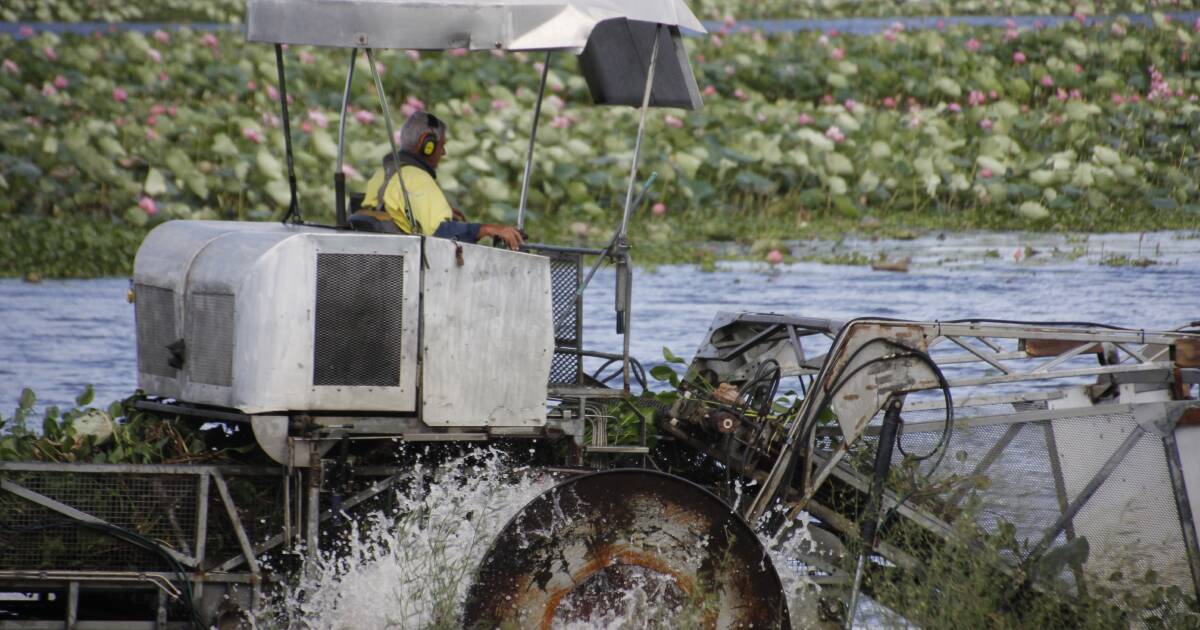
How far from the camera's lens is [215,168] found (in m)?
→ 12.9

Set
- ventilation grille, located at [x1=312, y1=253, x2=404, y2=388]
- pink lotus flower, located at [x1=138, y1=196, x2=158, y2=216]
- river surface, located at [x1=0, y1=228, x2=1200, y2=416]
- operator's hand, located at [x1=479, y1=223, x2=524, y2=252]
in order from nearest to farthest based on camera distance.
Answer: ventilation grille, located at [x1=312, y1=253, x2=404, y2=388] < operator's hand, located at [x1=479, y1=223, x2=524, y2=252] < river surface, located at [x1=0, y1=228, x2=1200, y2=416] < pink lotus flower, located at [x1=138, y1=196, x2=158, y2=216]

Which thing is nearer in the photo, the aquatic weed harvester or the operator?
the aquatic weed harvester

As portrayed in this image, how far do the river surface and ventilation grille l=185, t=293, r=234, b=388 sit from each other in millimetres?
4967

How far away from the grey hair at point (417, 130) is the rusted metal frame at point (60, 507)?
1456 millimetres

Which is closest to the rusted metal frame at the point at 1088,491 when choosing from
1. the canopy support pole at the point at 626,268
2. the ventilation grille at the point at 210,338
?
the canopy support pole at the point at 626,268

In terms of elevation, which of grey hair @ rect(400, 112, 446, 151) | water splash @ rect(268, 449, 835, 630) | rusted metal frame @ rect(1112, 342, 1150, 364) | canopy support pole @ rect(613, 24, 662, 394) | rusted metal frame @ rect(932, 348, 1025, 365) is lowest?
water splash @ rect(268, 449, 835, 630)

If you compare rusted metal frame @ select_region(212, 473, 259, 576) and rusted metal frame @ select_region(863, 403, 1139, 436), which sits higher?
rusted metal frame @ select_region(863, 403, 1139, 436)

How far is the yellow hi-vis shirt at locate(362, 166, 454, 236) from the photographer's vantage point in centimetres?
490

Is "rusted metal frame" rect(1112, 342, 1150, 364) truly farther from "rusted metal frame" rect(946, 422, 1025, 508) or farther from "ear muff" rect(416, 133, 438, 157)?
"ear muff" rect(416, 133, 438, 157)

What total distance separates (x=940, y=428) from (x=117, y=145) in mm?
9649

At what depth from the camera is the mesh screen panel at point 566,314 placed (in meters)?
5.16

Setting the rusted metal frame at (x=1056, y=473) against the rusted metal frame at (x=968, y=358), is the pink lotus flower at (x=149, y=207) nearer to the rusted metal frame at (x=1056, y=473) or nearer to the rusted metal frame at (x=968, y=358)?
the rusted metal frame at (x=968, y=358)

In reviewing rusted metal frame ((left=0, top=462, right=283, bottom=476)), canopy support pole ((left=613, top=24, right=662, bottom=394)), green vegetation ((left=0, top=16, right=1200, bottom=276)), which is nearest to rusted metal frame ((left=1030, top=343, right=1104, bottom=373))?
canopy support pole ((left=613, top=24, right=662, bottom=394))

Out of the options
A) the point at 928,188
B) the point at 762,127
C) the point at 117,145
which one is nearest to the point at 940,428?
the point at 928,188
